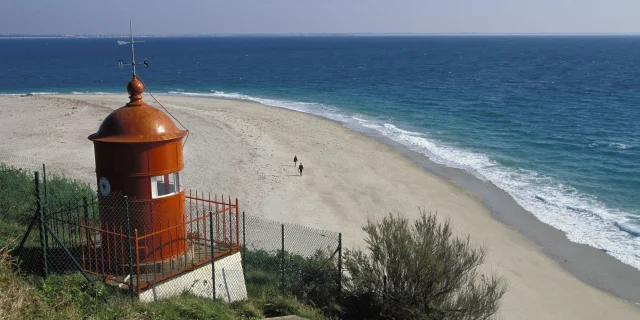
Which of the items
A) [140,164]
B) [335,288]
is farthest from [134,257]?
[335,288]

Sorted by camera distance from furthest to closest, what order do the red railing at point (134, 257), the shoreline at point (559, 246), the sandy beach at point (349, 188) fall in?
the shoreline at point (559, 246) → the sandy beach at point (349, 188) → the red railing at point (134, 257)

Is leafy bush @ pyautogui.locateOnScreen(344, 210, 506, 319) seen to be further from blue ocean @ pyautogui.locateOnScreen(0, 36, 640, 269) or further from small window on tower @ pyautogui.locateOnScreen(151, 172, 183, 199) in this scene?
blue ocean @ pyautogui.locateOnScreen(0, 36, 640, 269)

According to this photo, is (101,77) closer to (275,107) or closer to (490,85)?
(275,107)

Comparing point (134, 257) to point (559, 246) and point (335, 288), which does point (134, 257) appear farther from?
point (559, 246)

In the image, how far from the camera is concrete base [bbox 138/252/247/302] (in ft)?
31.3

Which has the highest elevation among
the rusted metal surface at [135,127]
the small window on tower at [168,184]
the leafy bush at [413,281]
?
the rusted metal surface at [135,127]

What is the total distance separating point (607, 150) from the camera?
33875mm

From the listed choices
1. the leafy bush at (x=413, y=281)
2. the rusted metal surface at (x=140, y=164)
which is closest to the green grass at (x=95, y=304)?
the rusted metal surface at (x=140, y=164)

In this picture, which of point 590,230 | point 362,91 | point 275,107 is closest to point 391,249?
point 590,230

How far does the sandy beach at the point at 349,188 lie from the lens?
54.3 ft

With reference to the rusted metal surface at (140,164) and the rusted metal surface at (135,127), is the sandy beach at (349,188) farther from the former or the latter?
the rusted metal surface at (135,127)

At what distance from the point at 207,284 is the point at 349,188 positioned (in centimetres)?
1465

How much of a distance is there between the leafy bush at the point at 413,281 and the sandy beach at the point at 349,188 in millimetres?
4778

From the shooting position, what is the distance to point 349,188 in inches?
966
